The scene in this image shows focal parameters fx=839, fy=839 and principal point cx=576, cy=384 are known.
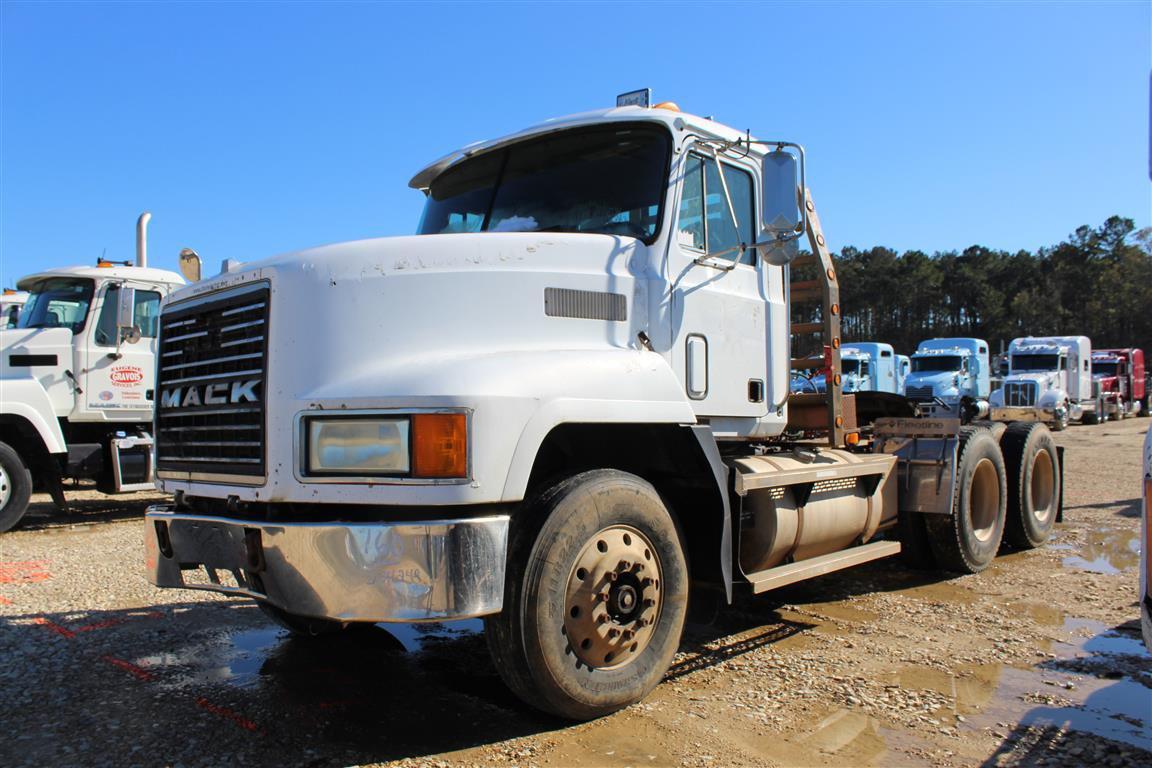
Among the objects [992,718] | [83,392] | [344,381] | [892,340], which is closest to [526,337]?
[344,381]

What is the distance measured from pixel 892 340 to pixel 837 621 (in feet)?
207

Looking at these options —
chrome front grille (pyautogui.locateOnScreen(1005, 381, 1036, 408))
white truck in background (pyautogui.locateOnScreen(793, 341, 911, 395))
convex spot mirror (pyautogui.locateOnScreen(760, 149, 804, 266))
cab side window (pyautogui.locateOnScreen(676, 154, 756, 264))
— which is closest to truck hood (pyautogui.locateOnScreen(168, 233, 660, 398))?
cab side window (pyautogui.locateOnScreen(676, 154, 756, 264))

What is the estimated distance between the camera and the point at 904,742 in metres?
3.50

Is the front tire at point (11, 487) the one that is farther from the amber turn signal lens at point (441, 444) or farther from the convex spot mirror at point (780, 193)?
the convex spot mirror at point (780, 193)

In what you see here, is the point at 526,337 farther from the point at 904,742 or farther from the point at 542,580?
the point at 904,742

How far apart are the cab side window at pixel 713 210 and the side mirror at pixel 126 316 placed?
764 centimetres

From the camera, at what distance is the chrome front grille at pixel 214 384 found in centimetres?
351

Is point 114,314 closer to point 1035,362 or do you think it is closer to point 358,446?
point 358,446

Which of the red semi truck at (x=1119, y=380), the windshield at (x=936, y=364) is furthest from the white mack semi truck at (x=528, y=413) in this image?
the red semi truck at (x=1119, y=380)

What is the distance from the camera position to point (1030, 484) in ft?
25.3

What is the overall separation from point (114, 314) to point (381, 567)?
8854mm

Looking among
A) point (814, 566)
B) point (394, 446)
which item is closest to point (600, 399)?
point (394, 446)

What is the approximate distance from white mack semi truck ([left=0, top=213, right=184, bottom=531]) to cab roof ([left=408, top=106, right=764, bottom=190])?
6.41 m

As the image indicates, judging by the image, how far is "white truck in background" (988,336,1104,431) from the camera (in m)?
26.8
